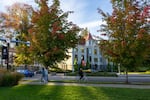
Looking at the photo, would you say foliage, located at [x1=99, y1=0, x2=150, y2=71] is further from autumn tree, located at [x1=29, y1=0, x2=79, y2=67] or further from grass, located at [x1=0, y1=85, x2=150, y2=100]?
grass, located at [x1=0, y1=85, x2=150, y2=100]

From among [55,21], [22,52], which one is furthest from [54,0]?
[22,52]

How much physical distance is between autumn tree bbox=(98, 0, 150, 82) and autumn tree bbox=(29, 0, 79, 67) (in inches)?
172

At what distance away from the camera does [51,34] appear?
1075 inches

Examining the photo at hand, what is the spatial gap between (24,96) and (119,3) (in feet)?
39.9

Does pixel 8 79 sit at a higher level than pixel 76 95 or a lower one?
higher

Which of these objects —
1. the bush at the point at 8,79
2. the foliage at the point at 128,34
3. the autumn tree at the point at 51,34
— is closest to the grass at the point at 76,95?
the bush at the point at 8,79

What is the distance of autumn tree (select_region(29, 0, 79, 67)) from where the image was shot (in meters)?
27.2

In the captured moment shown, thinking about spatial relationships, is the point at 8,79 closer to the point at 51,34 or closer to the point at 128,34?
the point at 51,34

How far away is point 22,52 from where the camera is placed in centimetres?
2938

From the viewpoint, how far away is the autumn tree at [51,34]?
27234 millimetres

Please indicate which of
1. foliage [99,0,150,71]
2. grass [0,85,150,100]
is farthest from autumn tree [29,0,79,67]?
grass [0,85,150,100]

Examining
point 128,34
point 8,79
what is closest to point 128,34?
point 128,34

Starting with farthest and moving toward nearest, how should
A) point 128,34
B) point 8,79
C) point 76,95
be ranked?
point 128,34 → point 8,79 → point 76,95

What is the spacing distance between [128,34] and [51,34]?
6.96 m
